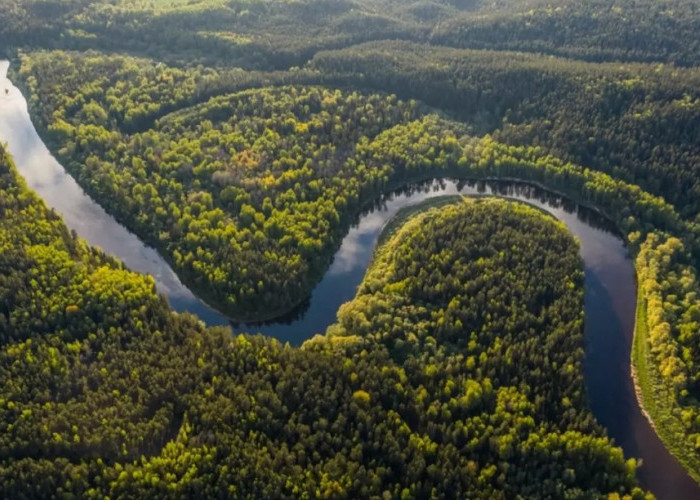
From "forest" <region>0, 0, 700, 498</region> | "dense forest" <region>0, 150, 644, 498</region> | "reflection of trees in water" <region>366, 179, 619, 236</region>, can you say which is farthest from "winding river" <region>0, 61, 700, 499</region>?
"dense forest" <region>0, 150, 644, 498</region>

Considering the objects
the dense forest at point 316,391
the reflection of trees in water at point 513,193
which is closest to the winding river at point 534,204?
the reflection of trees in water at point 513,193

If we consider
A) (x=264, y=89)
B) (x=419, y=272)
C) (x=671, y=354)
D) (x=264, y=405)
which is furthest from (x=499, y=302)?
(x=264, y=89)

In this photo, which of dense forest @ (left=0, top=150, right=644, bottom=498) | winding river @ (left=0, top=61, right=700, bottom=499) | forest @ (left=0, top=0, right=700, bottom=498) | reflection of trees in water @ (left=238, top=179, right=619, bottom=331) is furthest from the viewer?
reflection of trees in water @ (left=238, top=179, right=619, bottom=331)

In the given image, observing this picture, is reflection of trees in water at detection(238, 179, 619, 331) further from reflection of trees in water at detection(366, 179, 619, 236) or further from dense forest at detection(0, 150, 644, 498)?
dense forest at detection(0, 150, 644, 498)

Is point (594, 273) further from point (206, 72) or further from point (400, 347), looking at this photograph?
point (206, 72)

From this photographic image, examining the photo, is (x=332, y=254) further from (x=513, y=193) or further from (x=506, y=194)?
(x=513, y=193)

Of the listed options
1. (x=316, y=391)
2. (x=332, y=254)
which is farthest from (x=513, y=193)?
(x=316, y=391)

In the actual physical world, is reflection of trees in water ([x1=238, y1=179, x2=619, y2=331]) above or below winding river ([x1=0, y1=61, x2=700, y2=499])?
above
